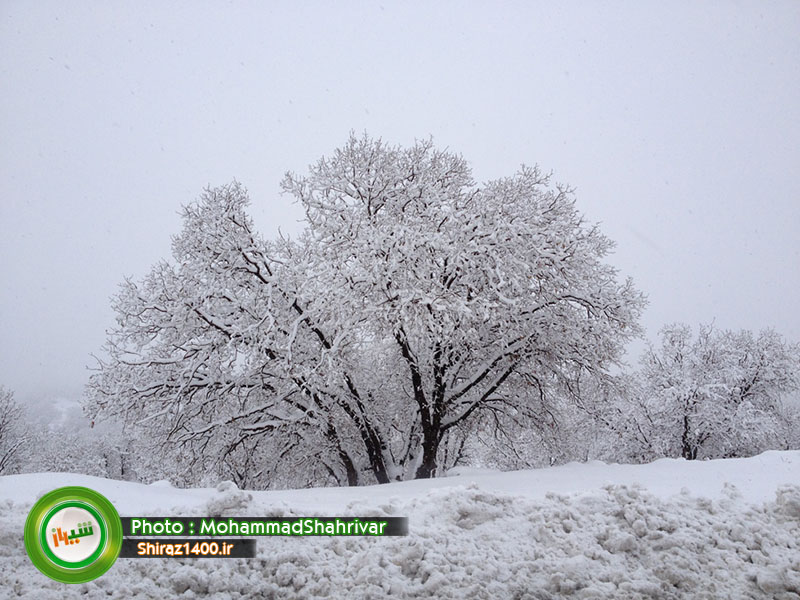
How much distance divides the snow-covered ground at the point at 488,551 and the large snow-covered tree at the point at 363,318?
14.9ft

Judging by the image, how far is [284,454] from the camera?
1315cm

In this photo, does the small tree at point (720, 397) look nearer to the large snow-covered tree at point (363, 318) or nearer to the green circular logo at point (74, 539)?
the large snow-covered tree at point (363, 318)

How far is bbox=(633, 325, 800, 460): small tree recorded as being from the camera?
20859 mm

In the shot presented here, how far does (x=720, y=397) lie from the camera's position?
2066cm

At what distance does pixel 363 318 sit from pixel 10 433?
3541 centimetres

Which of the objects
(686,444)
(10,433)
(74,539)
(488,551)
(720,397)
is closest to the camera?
(74,539)

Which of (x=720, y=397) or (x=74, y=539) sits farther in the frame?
(x=720, y=397)

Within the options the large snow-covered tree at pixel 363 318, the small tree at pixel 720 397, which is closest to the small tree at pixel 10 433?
the large snow-covered tree at pixel 363 318

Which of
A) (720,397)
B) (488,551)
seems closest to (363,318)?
(488,551)

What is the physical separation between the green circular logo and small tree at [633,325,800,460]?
22881 mm

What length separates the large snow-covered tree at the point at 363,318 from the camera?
962 cm

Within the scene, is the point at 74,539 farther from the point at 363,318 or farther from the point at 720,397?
the point at 720,397

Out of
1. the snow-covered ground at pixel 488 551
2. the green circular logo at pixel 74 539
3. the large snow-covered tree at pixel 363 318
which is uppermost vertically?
A: the large snow-covered tree at pixel 363 318

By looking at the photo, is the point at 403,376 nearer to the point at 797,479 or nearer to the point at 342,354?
the point at 342,354
